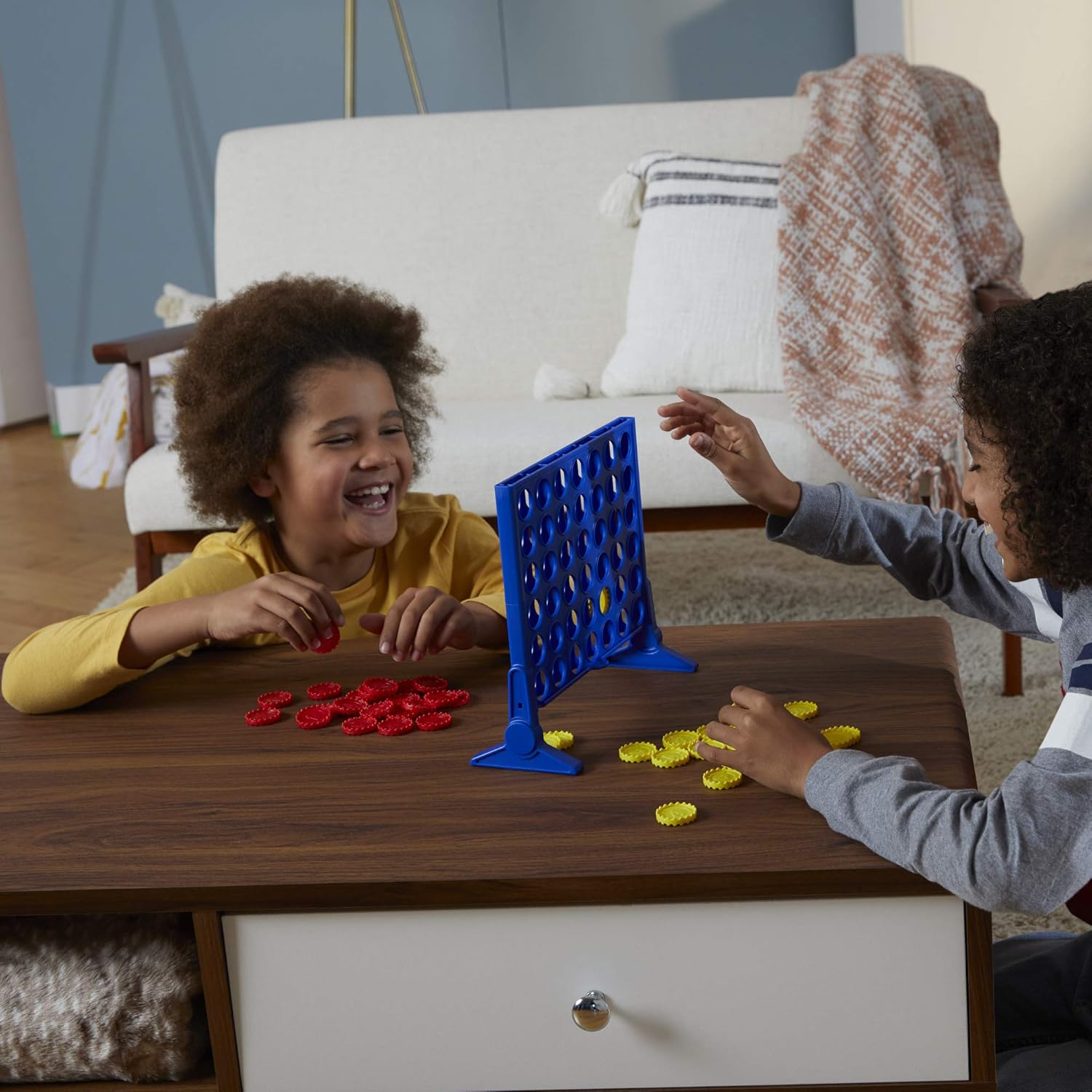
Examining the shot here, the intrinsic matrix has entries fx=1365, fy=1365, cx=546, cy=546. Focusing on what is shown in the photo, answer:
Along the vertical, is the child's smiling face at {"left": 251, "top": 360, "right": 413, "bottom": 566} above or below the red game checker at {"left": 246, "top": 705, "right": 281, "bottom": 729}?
above

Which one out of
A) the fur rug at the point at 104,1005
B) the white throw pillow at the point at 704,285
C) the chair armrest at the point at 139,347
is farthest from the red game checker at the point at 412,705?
the white throw pillow at the point at 704,285

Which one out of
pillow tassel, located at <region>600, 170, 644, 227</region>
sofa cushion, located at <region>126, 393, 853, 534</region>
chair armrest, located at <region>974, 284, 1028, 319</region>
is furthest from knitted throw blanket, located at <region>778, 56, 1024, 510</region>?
pillow tassel, located at <region>600, 170, 644, 227</region>

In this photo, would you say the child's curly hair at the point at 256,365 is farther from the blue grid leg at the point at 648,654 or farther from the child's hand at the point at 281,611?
the blue grid leg at the point at 648,654

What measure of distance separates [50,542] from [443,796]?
2632 mm

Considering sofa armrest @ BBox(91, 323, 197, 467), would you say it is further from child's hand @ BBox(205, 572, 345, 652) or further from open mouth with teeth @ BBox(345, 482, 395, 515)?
child's hand @ BBox(205, 572, 345, 652)

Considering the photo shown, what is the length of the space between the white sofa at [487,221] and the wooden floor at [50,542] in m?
0.75

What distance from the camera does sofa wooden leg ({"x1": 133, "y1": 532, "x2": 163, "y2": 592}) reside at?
2.04m

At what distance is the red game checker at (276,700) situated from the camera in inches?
41.3

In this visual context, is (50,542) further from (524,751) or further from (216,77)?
(524,751)

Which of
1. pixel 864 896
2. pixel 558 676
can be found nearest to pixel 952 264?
pixel 558 676

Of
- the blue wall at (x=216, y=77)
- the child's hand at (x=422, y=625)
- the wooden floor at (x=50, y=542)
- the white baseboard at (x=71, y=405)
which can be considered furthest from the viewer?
the white baseboard at (x=71, y=405)

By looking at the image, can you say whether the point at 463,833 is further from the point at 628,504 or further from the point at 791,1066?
the point at 628,504

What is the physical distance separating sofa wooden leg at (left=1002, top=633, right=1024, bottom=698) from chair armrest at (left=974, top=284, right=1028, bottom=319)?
2.03 ft

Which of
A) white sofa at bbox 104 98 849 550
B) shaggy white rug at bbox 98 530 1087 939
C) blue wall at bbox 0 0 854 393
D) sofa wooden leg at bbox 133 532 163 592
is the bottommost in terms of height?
shaggy white rug at bbox 98 530 1087 939
